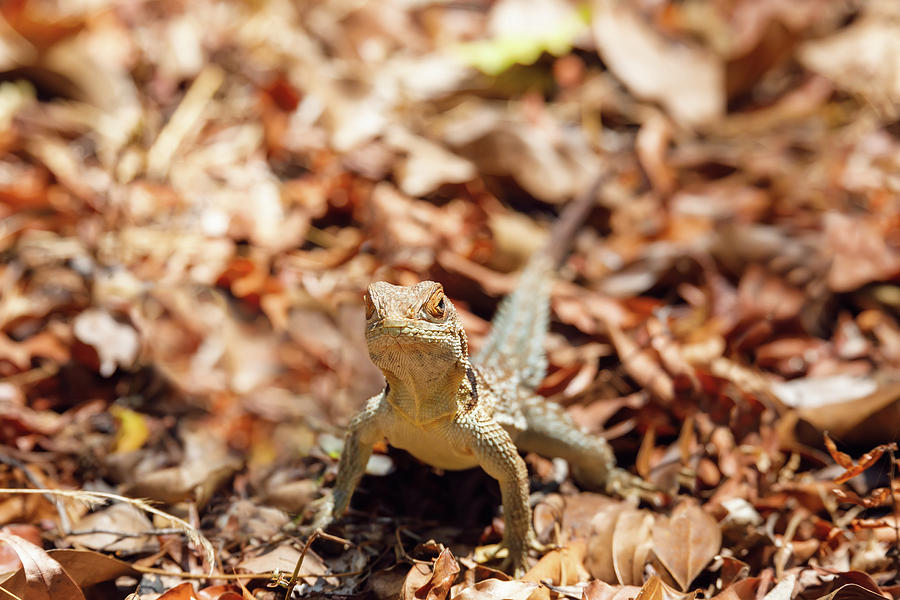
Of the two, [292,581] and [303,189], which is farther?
[303,189]

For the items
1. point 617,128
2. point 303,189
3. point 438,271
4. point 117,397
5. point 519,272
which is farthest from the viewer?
point 617,128

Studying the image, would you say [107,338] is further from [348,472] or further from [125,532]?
[348,472]

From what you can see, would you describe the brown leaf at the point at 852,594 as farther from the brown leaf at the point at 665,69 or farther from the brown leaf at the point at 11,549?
the brown leaf at the point at 665,69

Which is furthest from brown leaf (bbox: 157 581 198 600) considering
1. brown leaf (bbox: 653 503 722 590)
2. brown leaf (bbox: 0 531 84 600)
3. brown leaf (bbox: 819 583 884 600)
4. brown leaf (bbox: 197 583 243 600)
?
brown leaf (bbox: 819 583 884 600)

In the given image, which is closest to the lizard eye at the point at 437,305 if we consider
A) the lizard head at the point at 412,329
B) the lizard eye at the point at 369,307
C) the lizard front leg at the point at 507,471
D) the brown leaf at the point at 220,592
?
the lizard head at the point at 412,329

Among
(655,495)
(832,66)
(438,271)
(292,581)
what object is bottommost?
(655,495)

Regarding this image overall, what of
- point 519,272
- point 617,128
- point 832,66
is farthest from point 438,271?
point 832,66

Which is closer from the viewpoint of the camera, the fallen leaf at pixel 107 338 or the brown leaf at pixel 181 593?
the brown leaf at pixel 181 593

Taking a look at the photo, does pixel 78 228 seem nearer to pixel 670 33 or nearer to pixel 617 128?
pixel 617 128
